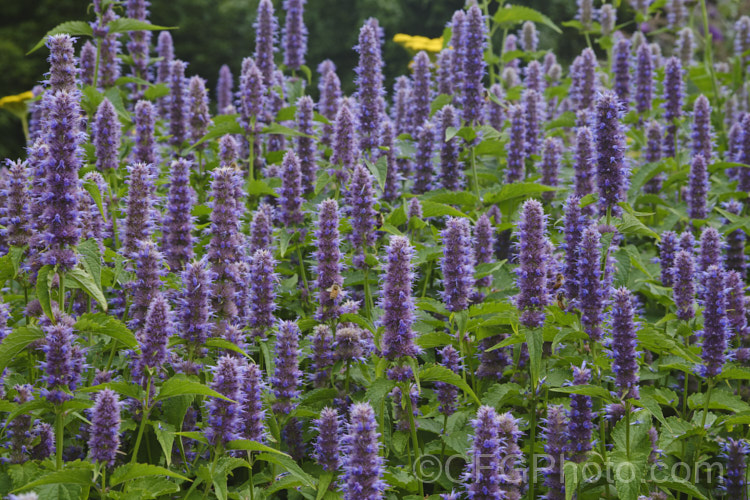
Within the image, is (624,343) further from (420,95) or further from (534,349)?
(420,95)

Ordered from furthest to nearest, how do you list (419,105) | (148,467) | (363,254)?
1. (419,105)
2. (363,254)
3. (148,467)

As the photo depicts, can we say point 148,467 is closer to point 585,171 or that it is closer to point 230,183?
point 230,183

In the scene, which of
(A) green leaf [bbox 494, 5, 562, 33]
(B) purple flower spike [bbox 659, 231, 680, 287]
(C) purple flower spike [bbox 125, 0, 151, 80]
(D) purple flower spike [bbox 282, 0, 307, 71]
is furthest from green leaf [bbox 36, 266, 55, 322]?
(D) purple flower spike [bbox 282, 0, 307, 71]

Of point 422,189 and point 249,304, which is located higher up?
point 422,189

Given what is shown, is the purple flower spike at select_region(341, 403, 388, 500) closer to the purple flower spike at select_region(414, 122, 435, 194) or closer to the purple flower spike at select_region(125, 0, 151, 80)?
the purple flower spike at select_region(414, 122, 435, 194)

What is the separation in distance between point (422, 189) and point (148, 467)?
3.87m

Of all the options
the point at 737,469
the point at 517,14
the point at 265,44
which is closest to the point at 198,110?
the point at 265,44

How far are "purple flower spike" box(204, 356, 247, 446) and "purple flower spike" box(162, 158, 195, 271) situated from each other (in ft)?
4.42

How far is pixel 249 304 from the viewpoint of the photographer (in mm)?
4574

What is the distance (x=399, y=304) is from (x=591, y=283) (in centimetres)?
107

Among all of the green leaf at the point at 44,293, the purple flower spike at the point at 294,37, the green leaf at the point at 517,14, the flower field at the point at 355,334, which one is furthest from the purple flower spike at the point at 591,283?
the purple flower spike at the point at 294,37

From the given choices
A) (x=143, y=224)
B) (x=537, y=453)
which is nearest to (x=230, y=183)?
(x=143, y=224)

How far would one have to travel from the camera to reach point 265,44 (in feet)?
25.0

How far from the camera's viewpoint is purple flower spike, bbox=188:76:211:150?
264 inches
